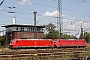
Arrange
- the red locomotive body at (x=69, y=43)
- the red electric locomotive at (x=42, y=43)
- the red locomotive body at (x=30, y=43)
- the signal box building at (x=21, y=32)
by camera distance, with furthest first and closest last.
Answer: the signal box building at (x=21, y=32) → the red locomotive body at (x=69, y=43) → the red electric locomotive at (x=42, y=43) → the red locomotive body at (x=30, y=43)

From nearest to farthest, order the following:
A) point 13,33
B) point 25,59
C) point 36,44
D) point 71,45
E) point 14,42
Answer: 1. point 25,59
2. point 14,42
3. point 36,44
4. point 71,45
5. point 13,33

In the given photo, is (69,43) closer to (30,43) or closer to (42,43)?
(42,43)

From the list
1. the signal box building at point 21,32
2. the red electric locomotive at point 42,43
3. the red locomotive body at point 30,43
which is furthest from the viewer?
the signal box building at point 21,32

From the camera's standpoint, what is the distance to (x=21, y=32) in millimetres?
67688

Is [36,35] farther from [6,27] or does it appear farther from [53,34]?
[53,34]

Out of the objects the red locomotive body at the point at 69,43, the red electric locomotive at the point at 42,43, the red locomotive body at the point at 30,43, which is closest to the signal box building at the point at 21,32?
the red locomotive body at the point at 69,43

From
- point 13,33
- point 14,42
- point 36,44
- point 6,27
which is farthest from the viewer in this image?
point 6,27

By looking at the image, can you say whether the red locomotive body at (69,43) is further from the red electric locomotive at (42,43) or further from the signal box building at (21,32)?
the signal box building at (21,32)

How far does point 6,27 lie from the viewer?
240 feet

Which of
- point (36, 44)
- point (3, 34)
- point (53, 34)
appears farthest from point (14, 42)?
point (53, 34)

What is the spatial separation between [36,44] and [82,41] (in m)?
13.5

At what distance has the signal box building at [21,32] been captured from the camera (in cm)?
6725

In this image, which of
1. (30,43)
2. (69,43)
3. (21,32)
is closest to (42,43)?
(30,43)

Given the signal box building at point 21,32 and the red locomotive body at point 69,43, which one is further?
the signal box building at point 21,32
